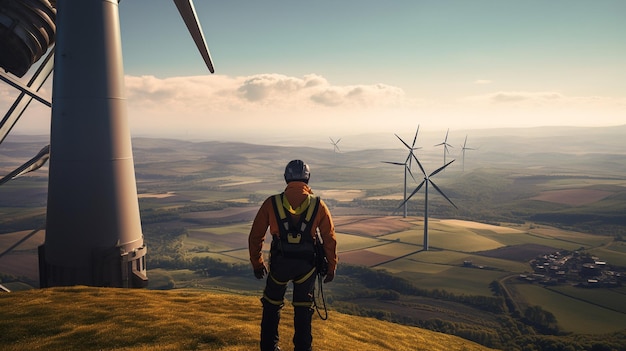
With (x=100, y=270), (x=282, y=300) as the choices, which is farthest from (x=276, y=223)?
(x=100, y=270)

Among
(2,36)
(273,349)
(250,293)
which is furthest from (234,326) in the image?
(250,293)

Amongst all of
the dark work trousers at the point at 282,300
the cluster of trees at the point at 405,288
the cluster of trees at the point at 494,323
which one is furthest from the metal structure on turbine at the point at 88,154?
the cluster of trees at the point at 405,288

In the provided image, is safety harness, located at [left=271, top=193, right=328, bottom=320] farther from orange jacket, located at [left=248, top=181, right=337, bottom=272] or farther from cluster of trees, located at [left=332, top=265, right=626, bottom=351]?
cluster of trees, located at [left=332, top=265, right=626, bottom=351]

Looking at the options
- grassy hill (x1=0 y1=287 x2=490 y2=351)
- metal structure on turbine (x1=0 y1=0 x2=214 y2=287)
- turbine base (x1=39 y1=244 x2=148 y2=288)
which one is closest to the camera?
grassy hill (x1=0 y1=287 x2=490 y2=351)

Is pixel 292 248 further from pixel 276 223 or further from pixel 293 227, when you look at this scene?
pixel 276 223

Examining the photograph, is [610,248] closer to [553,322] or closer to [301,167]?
[553,322]

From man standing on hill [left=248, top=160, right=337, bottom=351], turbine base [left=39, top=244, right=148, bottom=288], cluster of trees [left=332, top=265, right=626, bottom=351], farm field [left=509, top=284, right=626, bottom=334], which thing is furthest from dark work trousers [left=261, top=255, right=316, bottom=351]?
farm field [left=509, top=284, right=626, bottom=334]

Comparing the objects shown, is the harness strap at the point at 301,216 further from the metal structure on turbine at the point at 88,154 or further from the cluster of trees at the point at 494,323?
the cluster of trees at the point at 494,323
